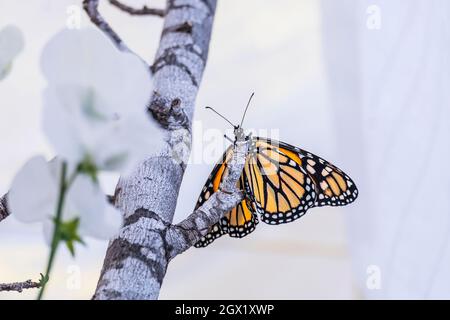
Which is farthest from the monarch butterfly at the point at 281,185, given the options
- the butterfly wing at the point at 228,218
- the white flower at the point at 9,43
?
the white flower at the point at 9,43

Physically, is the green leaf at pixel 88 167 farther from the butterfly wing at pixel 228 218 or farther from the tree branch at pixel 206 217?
the butterfly wing at pixel 228 218

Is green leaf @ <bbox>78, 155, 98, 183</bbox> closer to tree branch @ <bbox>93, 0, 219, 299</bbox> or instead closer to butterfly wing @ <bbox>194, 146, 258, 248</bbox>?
tree branch @ <bbox>93, 0, 219, 299</bbox>

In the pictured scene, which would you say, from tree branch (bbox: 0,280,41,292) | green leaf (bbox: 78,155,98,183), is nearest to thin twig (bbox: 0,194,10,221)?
tree branch (bbox: 0,280,41,292)

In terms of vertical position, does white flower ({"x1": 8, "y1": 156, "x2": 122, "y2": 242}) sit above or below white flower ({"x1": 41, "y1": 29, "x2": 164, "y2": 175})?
below

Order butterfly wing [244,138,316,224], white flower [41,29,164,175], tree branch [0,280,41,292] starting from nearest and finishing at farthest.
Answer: white flower [41,29,164,175], tree branch [0,280,41,292], butterfly wing [244,138,316,224]

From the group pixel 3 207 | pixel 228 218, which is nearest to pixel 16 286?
pixel 3 207

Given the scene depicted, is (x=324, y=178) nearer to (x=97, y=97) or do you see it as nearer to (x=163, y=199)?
(x=163, y=199)
